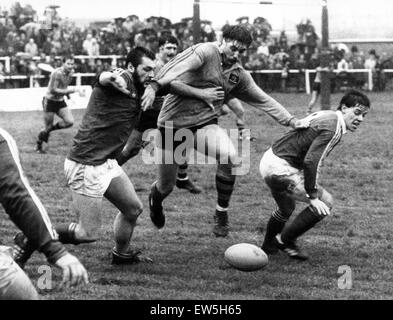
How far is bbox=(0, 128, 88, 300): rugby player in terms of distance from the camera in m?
4.15

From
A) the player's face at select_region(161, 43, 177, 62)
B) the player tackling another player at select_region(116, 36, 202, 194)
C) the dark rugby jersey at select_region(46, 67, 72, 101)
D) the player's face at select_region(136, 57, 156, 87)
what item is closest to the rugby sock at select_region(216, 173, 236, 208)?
the player's face at select_region(136, 57, 156, 87)

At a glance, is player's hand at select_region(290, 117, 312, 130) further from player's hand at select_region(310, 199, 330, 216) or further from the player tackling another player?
the player tackling another player

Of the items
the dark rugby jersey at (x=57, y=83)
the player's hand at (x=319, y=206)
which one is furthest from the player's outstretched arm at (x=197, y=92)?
the dark rugby jersey at (x=57, y=83)

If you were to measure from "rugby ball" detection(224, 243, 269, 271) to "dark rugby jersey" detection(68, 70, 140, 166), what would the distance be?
124 centimetres

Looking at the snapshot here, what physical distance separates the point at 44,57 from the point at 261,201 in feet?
47.5

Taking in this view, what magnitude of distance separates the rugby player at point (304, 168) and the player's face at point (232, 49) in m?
0.99

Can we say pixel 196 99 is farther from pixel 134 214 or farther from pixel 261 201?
pixel 261 201

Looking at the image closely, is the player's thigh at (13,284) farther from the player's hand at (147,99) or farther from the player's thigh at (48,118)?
the player's thigh at (48,118)

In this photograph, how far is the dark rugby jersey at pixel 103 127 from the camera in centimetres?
729

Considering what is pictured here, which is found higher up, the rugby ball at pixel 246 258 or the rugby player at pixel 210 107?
the rugby player at pixel 210 107

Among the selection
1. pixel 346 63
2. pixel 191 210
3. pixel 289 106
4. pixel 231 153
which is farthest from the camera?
pixel 346 63

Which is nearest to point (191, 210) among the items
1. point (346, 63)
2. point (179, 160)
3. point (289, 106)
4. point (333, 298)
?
point (179, 160)

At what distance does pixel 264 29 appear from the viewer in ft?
92.7

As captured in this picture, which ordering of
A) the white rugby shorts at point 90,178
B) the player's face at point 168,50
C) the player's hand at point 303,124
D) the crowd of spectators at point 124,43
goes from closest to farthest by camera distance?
the white rugby shorts at point 90,178
the player's hand at point 303,124
the player's face at point 168,50
the crowd of spectators at point 124,43
